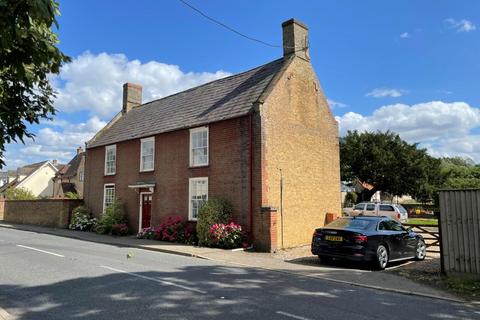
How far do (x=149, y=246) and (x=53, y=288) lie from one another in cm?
828

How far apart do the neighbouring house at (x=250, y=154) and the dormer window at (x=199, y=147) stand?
0.17 feet

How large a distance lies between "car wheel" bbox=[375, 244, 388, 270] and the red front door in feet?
43.5

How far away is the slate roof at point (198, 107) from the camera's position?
18.7 m

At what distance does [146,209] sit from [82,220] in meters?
6.19

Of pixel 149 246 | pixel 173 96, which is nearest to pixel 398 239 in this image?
pixel 149 246

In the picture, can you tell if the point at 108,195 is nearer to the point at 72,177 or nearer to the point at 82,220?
the point at 82,220

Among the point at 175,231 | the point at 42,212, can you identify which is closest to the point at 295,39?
the point at 175,231

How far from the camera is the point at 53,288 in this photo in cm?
834

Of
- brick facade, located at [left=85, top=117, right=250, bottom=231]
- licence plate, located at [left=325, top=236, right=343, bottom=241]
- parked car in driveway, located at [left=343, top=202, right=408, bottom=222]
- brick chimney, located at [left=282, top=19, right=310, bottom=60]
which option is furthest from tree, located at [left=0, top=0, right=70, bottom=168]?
parked car in driveway, located at [left=343, top=202, right=408, bottom=222]

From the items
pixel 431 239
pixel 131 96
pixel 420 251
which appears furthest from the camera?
pixel 131 96

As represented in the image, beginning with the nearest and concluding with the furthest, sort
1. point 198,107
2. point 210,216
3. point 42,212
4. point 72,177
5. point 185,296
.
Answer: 1. point 185,296
2. point 210,216
3. point 198,107
4. point 42,212
5. point 72,177

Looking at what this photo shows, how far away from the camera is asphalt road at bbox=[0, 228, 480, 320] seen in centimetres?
656

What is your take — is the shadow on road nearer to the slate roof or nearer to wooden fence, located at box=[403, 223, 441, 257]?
wooden fence, located at box=[403, 223, 441, 257]

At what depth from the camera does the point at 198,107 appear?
70.5 feet
